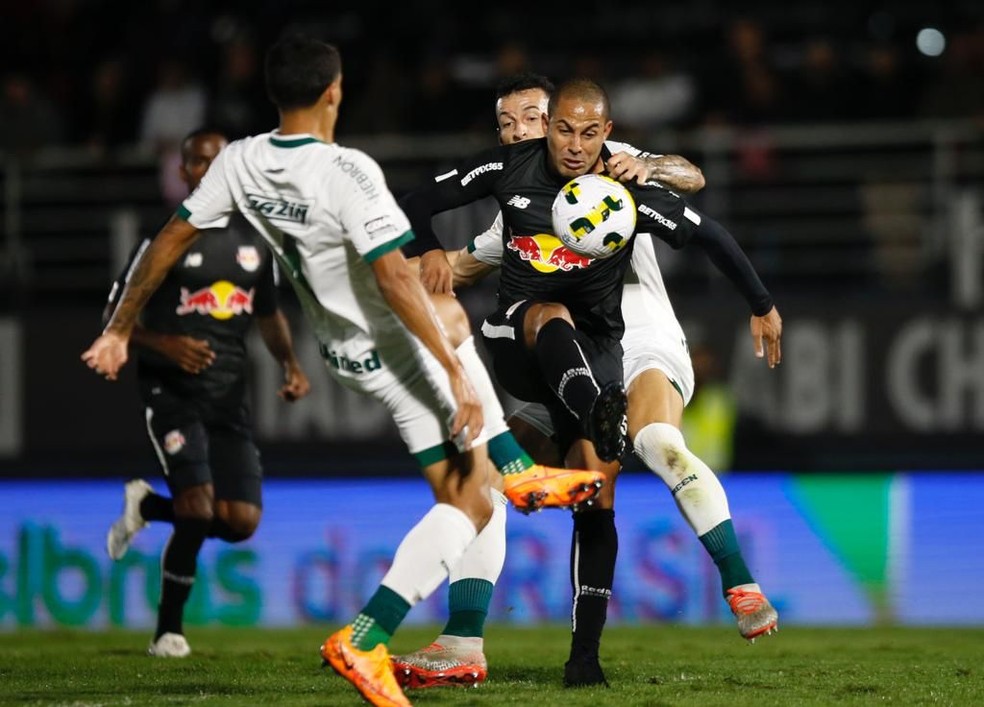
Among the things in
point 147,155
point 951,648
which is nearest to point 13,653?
point 951,648

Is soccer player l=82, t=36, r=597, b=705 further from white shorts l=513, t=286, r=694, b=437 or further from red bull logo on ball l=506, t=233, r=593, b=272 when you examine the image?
white shorts l=513, t=286, r=694, b=437

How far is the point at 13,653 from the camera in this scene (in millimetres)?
9016

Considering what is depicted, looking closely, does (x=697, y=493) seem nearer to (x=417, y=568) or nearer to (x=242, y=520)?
(x=417, y=568)

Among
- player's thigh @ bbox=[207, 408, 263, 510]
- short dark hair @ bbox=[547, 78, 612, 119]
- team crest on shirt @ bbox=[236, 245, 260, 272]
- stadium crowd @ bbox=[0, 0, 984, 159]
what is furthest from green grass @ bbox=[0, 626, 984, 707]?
stadium crowd @ bbox=[0, 0, 984, 159]

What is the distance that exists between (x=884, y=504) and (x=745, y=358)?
181 centimetres

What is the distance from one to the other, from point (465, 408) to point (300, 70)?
134cm

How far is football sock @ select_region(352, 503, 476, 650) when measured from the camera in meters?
5.69

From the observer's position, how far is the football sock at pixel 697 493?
661cm

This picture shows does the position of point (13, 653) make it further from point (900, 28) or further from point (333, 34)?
point (900, 28)

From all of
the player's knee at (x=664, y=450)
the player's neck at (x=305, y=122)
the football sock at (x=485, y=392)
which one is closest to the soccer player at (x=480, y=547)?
the player's knee at (x=664, y=450)

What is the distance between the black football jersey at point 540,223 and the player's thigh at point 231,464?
103 inches

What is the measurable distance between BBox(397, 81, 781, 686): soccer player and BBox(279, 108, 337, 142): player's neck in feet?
3.10

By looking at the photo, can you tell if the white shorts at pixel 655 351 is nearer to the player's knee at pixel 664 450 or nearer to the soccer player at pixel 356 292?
the player's knee at pixel 664 450

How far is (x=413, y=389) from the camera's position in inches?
235
